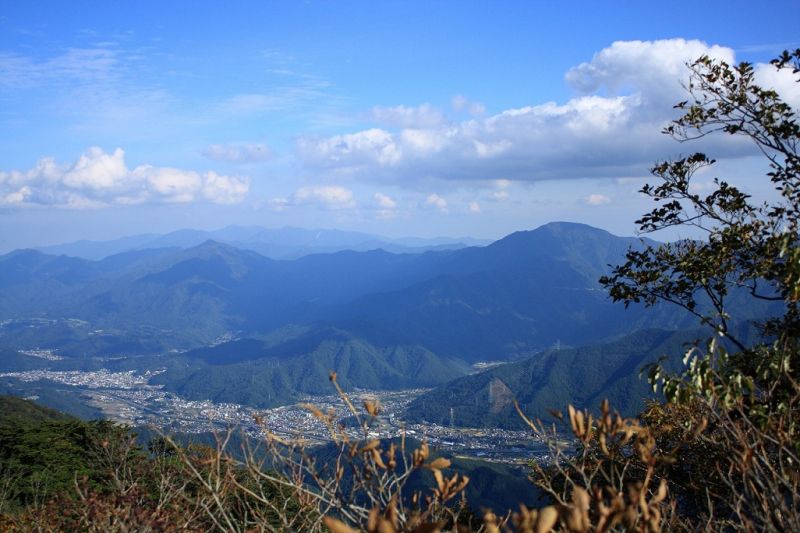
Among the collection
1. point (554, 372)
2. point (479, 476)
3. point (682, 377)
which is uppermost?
point (682, 377)

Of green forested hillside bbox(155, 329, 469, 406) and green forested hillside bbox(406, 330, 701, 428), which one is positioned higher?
green forested hillside bbox(406, 330, 701, 428)

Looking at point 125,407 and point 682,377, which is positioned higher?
point 682,377

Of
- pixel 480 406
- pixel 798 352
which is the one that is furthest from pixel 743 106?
pixel 480 406

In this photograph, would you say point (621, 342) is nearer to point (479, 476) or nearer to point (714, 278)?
point (479, 476)

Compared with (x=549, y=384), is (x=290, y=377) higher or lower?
lower

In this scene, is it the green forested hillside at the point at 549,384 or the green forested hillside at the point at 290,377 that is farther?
the green forested hillside at the point at 290,377

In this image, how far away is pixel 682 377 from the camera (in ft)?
16.4

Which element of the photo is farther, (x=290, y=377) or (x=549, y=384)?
(x=290, y=377)

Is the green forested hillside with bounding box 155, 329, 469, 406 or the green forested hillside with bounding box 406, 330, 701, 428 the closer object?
the green forested hillside with bounding box 406, 330, 701, 428

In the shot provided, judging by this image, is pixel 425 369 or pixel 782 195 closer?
pixel 782 195

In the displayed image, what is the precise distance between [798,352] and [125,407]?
476ft

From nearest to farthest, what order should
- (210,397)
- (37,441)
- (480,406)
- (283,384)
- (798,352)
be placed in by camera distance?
(798,352), (37,441), (480,406), (210,397), (283,384)

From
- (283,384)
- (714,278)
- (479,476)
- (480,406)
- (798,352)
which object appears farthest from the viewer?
(283,384)

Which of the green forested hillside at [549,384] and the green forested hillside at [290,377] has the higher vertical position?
the green forested hillside at [549,384]
